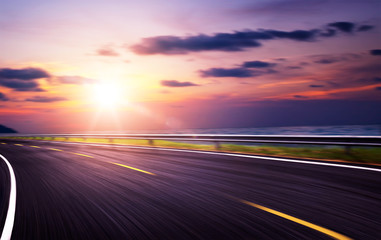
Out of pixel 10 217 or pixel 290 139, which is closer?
pixel 10 217

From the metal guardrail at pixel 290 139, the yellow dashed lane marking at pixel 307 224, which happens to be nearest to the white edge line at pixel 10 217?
the yellow dashed lane marking at pixel 307 224

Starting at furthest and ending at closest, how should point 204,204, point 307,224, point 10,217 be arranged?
point 204,204, point 10,217, point 307,224

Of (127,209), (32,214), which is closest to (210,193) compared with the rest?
(127,209)

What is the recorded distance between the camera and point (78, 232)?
14.7 feet

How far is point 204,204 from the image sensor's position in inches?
221

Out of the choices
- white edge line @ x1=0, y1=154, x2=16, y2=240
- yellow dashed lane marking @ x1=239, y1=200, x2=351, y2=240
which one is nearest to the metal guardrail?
yellow dashed lane marking @ x1=239, y1=200, x2=351, y2=240

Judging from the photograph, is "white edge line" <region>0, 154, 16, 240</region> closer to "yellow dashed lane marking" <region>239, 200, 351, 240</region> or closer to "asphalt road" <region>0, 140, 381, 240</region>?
"asphalt road" <region>0, 140, 381, 240</region>

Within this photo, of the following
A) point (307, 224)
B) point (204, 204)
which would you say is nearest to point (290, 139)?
point (204, 204)

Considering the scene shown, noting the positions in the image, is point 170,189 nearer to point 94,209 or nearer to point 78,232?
point 94,209

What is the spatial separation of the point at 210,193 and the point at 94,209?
7.52 feet

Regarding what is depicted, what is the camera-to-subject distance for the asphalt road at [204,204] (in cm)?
425

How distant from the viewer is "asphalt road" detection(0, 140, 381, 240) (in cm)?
425

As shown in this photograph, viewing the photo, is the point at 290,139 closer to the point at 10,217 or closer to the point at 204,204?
the point at 204,204

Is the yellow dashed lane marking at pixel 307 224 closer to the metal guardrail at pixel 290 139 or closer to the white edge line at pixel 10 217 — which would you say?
the white edge line at pixel 10 217
